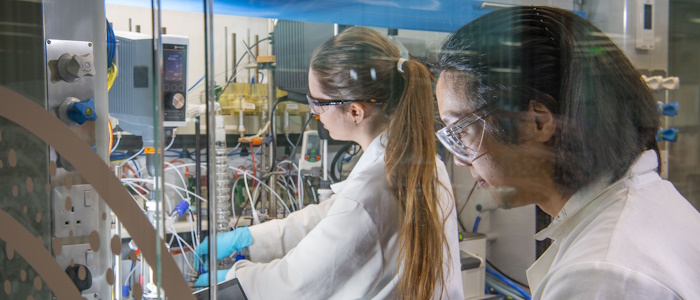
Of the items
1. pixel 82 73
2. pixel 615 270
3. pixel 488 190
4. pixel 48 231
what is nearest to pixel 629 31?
pixel 488 190

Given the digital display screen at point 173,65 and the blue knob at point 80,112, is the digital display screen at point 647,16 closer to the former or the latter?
the digital display screen at point 173,65

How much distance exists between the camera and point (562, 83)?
917 millimetres

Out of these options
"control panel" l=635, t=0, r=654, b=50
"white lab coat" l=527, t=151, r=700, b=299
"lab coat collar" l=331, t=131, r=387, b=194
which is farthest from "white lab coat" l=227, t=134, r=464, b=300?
"control panel" l=635, t=0, r=654, b=50

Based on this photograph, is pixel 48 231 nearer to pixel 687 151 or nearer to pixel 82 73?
pixel 82 73

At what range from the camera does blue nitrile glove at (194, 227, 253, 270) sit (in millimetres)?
982

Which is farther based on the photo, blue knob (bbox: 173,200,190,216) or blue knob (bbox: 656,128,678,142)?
blue knob (bbox: 656,128,678,142)

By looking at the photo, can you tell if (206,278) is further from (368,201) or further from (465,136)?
(465,136)

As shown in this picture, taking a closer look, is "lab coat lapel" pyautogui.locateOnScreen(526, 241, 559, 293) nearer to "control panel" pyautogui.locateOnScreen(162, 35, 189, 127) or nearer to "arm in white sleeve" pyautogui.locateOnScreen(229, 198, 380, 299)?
"arm in white sleeve" pyautogui.locateOnScreen(229, 198, 380, 299)

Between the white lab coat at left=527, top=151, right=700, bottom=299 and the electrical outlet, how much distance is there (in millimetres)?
772

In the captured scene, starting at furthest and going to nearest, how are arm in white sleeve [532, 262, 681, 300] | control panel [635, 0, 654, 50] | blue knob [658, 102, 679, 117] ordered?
blue knob [658, 102, 679, 117]
control panel [635, 0, 654, 50]
arm in white sleeve [532, 262, 681, 300]

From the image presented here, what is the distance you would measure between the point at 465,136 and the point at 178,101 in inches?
20.2

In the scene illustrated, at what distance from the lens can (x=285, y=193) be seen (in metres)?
1.02

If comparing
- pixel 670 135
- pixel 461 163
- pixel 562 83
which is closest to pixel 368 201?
pixel 461 163

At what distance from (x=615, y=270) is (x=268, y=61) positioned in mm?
690
